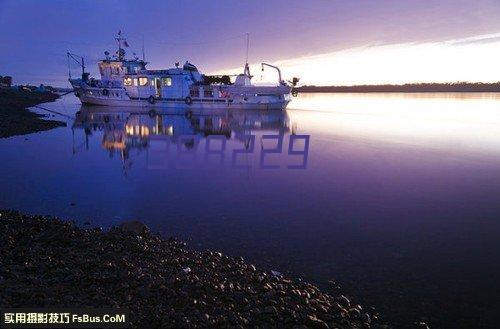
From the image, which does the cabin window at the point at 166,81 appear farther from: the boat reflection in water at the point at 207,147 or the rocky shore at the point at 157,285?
the rocky shore at the point at 157,285

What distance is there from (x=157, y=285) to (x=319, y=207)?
708cm

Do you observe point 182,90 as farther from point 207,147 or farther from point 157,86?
point 207,147

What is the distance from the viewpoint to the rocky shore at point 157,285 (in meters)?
5.26

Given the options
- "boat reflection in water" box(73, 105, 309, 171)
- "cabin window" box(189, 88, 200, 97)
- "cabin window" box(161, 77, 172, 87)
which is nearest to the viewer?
A: "boat reflection in water" box(73, 105, 309, 171)

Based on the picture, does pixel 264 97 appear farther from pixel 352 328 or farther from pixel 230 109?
→ pixel 352 328

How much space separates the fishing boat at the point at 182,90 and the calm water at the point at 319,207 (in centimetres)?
3730

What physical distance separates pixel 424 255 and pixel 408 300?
226 cm

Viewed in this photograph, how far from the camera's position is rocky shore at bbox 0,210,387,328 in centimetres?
526

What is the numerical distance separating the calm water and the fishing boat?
37.3m

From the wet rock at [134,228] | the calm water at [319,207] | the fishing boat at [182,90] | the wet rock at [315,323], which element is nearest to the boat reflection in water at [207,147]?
the calm water at [319,207]

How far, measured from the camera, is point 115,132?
104ft

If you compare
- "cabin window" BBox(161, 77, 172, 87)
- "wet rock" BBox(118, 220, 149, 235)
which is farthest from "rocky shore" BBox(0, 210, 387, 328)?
"cabin window" BBox(161, 77, 172, 87)

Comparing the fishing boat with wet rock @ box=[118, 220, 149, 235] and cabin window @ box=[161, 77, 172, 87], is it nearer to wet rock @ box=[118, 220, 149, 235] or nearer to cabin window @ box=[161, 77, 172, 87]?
cabin window @ box=[161, 77, 172, 87]

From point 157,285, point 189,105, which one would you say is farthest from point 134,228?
point 189,105
